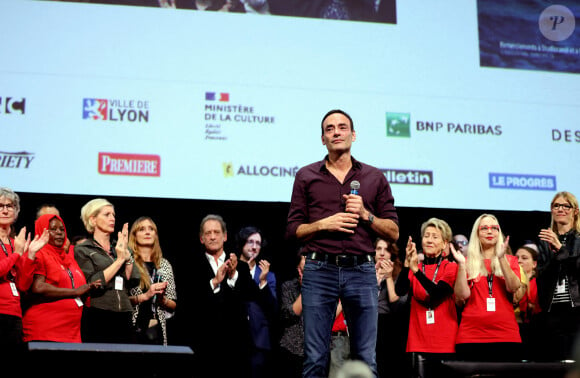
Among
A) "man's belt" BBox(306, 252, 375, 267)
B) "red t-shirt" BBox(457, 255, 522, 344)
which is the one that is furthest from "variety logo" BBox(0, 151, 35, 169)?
"red t-shirt" BBox(457, 255, 522, 344)

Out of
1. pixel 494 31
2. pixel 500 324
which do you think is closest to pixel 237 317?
pixel 500 324

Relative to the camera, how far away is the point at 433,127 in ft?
17.9

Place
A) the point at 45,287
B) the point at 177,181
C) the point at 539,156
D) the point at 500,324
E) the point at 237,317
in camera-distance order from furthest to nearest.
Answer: the point at 539,156 < the point at 177,181 < the point at 237,317 < the point at 500,324 < the point at 45,287

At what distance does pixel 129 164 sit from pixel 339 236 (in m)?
2.46

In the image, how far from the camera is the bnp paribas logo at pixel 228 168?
202 inches

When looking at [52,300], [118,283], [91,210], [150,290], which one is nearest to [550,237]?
[150,290]

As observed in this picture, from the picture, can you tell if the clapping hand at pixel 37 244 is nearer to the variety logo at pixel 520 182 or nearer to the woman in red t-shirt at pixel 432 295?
the woman in red t-shirt at pixel 432 295

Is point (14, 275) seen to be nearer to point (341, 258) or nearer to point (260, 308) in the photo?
point (260, 308)

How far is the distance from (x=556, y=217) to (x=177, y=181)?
244 centimetres

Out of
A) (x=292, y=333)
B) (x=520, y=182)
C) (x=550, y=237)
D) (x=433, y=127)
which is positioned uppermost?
(x=433, y=127)

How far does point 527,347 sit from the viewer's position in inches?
174

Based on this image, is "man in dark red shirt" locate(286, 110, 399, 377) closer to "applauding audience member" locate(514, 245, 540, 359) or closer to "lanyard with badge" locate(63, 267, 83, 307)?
"lanyard with badge" locate(63, 267, 83, 307)

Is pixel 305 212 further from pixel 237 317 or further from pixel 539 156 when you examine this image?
pixel 539 156

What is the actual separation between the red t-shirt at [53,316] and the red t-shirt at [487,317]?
206cm
